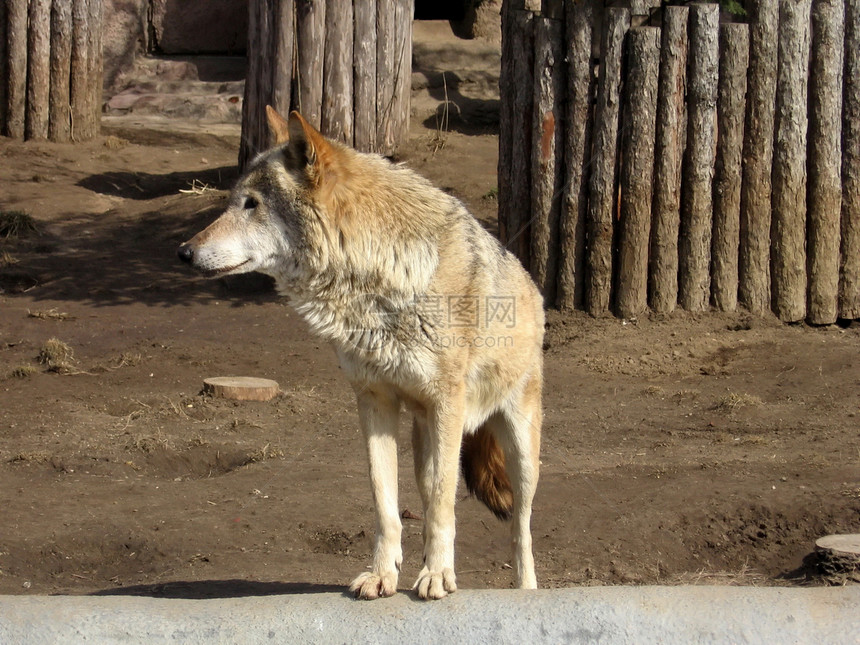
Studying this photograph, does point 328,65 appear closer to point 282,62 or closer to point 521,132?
point 282,62

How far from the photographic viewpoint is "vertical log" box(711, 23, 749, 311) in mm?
8312

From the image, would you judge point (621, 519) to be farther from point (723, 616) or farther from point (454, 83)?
point (454, 83)

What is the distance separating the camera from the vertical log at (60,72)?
13.3 metres

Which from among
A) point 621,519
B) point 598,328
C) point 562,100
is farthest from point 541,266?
point 621,519

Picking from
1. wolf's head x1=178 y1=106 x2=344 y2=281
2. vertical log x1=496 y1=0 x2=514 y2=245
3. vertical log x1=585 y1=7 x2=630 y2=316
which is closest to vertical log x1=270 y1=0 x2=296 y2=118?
vertical log x1=496 y1=0 x2=514 y2=245

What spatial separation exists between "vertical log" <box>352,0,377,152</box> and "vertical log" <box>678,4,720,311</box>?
3.90 m

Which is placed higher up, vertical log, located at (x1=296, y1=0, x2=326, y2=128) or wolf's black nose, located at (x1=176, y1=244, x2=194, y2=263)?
vertical log, located at (x1=296, y1=0, x2=326, y2=128)

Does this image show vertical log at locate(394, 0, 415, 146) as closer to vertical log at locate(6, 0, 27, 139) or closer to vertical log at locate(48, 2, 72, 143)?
vertical log at locate(48, 2, 72, 143)

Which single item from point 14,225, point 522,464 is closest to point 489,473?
point 522,464

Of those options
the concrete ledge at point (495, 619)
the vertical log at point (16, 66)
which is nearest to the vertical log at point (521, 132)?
the concrete ledge at point (495, 619)

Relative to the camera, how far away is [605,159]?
8586mm

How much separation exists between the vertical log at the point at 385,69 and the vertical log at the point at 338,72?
39 cm

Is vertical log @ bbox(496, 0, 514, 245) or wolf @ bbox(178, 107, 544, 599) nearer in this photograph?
wolf @ bbox(178, 107, 544, 599)

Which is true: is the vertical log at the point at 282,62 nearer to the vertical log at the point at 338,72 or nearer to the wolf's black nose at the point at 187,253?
the vertical log at the point at 338,72
